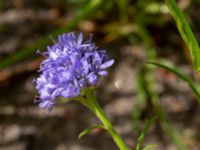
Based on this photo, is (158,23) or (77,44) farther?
(158,23)

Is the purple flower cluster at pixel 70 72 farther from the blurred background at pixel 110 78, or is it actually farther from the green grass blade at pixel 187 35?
the blurred background at pixel 110 78

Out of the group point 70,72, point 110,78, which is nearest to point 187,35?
point 70,72

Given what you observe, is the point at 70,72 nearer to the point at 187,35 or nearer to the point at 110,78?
the point at 187,35

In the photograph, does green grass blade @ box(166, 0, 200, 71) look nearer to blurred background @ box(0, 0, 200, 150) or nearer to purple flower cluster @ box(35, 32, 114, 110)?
purple flower cluster @ box(35, 32, 114, 110)

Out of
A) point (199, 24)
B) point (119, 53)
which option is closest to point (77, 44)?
point (119, 53)

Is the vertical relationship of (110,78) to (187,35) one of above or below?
above

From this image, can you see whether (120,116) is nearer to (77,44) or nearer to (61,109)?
(61,109)
